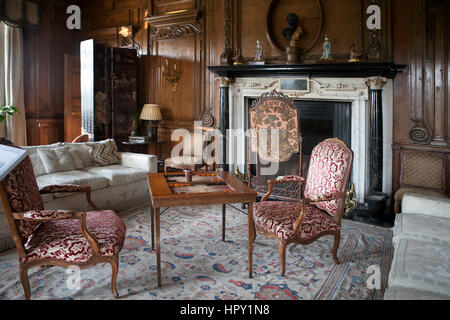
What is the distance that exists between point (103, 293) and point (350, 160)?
6.59 feet

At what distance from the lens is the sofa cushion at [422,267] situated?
72.0 inches

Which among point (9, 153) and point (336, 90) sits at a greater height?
point (336, 90)

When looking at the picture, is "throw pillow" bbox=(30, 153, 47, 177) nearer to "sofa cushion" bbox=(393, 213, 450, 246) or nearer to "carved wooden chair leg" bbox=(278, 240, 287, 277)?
"carved wooden chair leg" bbox=(278, 240, 287, 277)

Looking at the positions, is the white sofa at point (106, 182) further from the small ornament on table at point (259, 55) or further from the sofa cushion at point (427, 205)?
the sofa cushion at point (427, 205)

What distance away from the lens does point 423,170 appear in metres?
4.16

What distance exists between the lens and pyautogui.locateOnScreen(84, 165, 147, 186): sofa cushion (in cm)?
418

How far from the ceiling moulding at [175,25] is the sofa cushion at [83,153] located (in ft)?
8.44

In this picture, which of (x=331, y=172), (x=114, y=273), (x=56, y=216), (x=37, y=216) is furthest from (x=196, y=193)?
(x=331, y=172)

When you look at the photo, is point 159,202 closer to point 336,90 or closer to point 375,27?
point 336,90

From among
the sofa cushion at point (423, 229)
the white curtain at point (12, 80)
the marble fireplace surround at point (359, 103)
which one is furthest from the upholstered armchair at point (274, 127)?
the white curtain at point (12, 80)

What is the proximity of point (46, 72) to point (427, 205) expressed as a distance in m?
6.53
